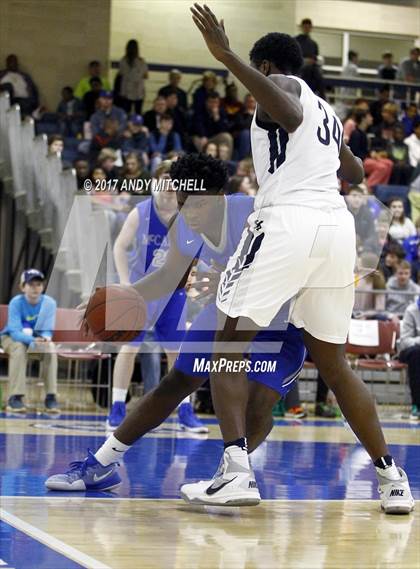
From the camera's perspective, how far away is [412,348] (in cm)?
1184

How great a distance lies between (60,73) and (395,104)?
551 cm

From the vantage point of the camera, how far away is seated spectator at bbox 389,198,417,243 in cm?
1508

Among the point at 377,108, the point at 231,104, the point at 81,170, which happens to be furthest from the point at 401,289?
the point at 377,108

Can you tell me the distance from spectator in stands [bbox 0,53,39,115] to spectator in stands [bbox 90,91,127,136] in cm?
108

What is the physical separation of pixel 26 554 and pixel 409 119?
1679 centimetres

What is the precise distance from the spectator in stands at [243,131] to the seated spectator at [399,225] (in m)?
2.48

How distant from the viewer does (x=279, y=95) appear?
4.49 meters

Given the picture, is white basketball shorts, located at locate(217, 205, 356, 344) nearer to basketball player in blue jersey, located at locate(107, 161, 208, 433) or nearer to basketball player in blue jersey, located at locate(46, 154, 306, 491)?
basketball player in blue jersey, located at locate(46, 154, 306, 491)

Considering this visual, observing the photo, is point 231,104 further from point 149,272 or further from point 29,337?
point 149,272

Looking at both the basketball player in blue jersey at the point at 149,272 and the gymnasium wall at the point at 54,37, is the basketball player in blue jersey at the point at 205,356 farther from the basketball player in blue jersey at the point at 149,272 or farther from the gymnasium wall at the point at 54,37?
the gymnasium wall at the point at 54,37

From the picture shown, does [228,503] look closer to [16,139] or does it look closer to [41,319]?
[41,319]

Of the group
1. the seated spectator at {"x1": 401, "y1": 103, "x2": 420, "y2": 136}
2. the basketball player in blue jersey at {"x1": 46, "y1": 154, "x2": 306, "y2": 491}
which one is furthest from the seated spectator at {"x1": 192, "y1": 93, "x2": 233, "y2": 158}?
the basketball player in blue jersey at {"x1": 46, "y1": 154, "x2": 306, "y2": 491}

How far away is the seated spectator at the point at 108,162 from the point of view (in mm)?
13403

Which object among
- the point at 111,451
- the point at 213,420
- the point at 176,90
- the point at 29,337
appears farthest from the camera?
the point at 176,90
